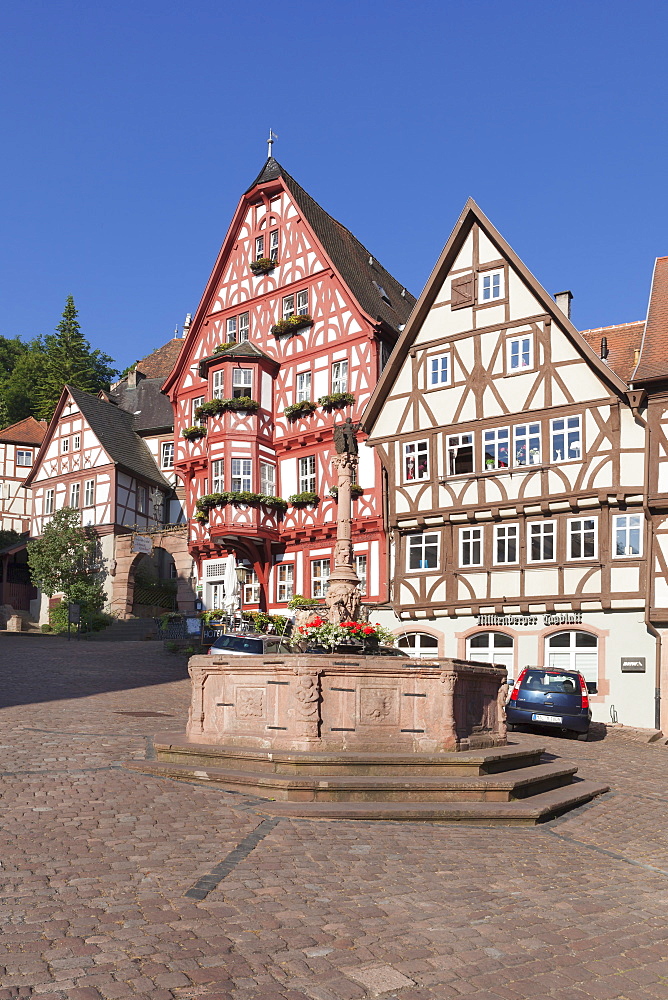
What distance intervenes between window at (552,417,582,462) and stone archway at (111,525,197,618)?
1915 centimetres

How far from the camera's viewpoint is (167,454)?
48.6 meters

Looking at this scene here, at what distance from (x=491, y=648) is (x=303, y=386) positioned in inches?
529

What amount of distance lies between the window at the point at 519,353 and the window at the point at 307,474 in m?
9.71

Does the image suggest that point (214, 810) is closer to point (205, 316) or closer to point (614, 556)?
point (614, 556)

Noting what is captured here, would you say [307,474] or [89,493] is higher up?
[89,493]

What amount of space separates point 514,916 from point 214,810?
153 inches

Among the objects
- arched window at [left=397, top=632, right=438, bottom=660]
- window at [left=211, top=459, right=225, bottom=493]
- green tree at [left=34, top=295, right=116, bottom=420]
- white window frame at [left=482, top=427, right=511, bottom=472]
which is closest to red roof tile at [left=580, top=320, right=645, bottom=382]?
white window frame at [left=482, top=427, right=511, bottom=472]

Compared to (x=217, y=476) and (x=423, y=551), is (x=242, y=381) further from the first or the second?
(x=423, y=551)

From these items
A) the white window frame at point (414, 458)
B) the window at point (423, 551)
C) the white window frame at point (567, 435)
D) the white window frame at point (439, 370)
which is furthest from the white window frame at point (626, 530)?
the white window frame at point (439, 370)

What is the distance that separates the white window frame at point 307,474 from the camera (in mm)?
35625

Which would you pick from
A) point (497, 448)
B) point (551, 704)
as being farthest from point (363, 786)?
point (497, 448)

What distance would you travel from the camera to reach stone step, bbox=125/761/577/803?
1043cm

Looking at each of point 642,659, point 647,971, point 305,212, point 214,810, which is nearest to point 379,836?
point 214,810

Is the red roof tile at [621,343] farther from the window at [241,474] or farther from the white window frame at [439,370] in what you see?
the window at [241,474]
